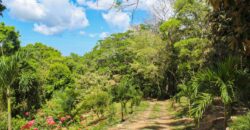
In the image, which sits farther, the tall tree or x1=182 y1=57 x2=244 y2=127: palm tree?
the tall tree

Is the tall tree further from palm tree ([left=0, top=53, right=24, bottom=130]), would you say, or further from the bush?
the bush

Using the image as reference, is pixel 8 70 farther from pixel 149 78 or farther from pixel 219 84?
pixel 149 78

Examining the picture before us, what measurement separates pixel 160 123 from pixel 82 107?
530cm

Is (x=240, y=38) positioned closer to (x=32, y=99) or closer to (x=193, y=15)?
(x=193, y=15)

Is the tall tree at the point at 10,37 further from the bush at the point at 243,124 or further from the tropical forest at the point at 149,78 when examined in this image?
the bush at the point at 243,124

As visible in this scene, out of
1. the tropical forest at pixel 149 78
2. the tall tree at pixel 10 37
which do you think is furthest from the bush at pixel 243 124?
the tall tree at pixel 10 37

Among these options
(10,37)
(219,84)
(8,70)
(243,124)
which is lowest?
(243,124)

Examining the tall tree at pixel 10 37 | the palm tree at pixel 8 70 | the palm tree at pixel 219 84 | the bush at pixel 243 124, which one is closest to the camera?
the bush at pixel 243 124

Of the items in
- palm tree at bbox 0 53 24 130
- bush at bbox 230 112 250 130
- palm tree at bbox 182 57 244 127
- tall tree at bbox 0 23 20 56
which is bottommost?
bush at bbox 230 112 250 130

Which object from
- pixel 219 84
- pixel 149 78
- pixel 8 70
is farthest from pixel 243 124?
pixel 149 78

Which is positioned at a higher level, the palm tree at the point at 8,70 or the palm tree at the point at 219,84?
the palm tree at the point at 8,70

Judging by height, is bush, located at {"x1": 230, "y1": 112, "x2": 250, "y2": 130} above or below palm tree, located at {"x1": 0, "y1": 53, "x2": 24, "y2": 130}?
below

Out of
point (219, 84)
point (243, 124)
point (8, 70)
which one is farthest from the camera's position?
point (8, 70)

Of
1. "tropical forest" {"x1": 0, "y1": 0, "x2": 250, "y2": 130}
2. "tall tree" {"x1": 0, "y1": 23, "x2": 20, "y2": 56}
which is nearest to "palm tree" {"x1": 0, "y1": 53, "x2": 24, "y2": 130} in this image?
"tropical forest" {"x1": 0, "y1": 0, "x2": 250, "y2": 130}
